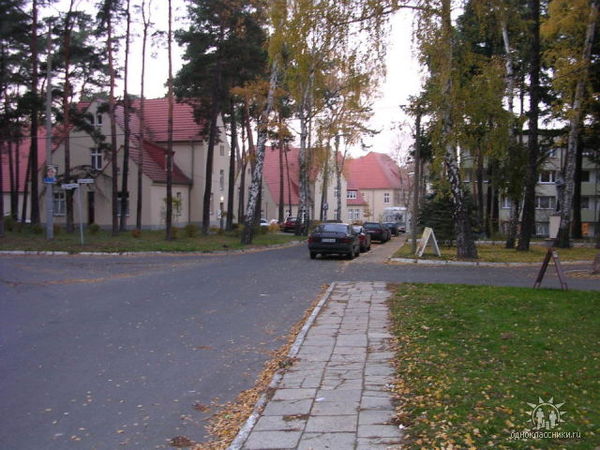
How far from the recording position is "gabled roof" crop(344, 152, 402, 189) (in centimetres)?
9731

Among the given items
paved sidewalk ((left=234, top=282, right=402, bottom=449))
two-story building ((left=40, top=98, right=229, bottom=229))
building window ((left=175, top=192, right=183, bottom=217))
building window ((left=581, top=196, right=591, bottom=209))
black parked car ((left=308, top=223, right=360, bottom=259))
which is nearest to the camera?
paved sidewalk ((left=234, top=282, right=402, bottom=449))

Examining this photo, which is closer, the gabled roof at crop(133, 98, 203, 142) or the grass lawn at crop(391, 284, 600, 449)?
the grass lawn at crop(391, 284, 600, 449)

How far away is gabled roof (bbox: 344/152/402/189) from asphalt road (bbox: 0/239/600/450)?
7984 centimetres

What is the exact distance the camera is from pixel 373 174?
98.8 metres

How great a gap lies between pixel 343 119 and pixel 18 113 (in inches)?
884

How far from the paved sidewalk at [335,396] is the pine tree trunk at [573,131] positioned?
1599 cm

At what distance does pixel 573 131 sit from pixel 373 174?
7495cm

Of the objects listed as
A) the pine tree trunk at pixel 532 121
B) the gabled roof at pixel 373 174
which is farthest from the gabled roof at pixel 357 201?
the pine tree trunk at pixel 532 121

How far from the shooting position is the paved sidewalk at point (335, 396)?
4676mm

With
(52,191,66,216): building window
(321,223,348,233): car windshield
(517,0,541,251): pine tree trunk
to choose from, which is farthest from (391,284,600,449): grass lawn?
(52,191,66,216): building window

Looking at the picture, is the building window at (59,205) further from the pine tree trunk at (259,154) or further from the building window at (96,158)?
the pine tree trunk at (259,154)
